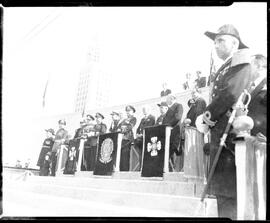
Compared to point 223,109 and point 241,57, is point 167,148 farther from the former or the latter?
point 241,57

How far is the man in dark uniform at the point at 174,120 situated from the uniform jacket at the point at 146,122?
A: 283 millimetres

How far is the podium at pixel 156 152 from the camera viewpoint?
18.8 feet

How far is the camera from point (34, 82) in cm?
737

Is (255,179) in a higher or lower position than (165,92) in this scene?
lower

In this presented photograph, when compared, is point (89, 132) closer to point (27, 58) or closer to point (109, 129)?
point (109, 129)

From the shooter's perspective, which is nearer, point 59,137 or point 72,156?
point 72,156

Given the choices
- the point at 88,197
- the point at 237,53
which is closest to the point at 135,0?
the point at 237,53

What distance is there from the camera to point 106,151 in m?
6.46

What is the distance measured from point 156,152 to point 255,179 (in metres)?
1.56

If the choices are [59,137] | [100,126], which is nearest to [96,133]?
[100,126]

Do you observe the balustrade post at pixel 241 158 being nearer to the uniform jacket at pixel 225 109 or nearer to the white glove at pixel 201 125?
the uniform jacket at pixel 225 109

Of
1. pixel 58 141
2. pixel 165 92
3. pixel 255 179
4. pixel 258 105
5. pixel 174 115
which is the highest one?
pixel 165 92

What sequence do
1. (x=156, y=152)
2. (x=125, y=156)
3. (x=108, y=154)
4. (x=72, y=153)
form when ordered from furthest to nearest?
(x=72, y=153), (x=108, y=154), (x=125, y=156), (x=156, y=152)

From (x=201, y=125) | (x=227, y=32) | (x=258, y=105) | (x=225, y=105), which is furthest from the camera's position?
(x=227, y=32)
